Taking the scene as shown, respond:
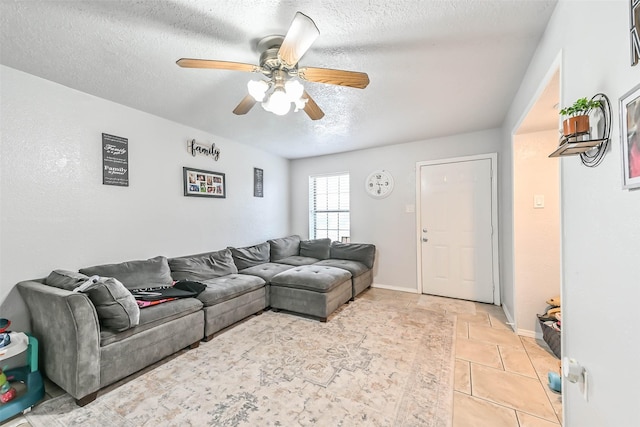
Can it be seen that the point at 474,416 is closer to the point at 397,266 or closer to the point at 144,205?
the point at 397,266

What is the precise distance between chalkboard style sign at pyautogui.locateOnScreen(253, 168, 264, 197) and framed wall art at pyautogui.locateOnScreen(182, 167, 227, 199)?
2.08ft

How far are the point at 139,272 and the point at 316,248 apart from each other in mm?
2559

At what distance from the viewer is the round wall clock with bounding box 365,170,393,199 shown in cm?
411

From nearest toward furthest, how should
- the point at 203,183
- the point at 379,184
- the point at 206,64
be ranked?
the point at 206,64 → the point at 203,183 → the point at 379,184

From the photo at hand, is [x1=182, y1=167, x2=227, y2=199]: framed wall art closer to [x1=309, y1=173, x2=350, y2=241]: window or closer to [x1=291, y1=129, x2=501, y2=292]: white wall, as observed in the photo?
[x1=309, y1=173, x2=350, y2=241]: window

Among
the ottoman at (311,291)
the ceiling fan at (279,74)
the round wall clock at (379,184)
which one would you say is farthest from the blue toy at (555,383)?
the round wall clock at (379,184)

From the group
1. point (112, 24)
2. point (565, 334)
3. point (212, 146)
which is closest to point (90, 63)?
point (112, 24)

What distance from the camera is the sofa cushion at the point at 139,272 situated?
90.3 inches

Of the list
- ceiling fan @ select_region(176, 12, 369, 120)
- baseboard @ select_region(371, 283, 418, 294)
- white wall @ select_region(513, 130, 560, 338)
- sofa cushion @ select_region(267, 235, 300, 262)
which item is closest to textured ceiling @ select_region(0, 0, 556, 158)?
ceiling fan @ select_region(176, 12, 369, 120)

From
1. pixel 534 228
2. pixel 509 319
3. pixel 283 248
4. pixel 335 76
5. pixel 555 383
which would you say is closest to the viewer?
pixel 335 76

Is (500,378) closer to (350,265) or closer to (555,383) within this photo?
(555,383)

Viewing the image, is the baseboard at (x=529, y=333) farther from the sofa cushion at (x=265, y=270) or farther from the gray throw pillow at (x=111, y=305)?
the gray throw pillow at (x=111, y=305)

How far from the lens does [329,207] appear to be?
4824mm

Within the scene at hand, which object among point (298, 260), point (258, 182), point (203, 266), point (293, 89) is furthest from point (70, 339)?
point (258, 182)
